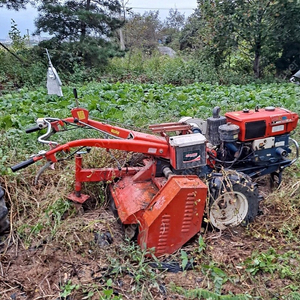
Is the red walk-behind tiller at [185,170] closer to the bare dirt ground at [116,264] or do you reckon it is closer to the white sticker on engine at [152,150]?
the white sticker on engine at [152,150]

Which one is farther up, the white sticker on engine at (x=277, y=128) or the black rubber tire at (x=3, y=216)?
the white sticker on engine at (x=277, y=128)

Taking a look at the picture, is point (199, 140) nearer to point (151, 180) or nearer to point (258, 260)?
point (151, 180)

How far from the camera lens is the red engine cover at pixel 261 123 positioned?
3469 mm

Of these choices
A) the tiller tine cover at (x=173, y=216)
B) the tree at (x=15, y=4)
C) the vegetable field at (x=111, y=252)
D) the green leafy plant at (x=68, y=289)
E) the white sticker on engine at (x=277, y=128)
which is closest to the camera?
the green leafy plant at (x=68, y=289)

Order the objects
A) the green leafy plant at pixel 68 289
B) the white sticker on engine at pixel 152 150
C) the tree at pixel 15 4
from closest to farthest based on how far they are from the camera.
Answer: the green leafy plant at pixel 68 289 < the white sticker on engine at pixel 152 150 < the tree at pixel 15 4

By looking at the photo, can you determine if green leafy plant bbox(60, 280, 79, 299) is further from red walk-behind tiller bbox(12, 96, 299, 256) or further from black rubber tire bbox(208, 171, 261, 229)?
black rubber tire bbox(208, 171, 261, 229)

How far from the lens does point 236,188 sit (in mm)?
3152

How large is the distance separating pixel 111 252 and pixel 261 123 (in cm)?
197

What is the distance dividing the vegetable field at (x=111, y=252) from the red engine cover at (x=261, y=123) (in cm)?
64

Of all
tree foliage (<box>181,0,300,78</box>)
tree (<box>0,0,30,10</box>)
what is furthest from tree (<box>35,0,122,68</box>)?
tree foliage (<box>181,0,300,78</box>)

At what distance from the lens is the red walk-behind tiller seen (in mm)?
2816

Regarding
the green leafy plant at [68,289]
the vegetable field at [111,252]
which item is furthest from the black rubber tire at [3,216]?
the green leafy plant at [68,289]

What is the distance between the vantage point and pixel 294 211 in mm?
3377

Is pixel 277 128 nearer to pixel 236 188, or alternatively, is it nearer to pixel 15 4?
pixel 236 188
